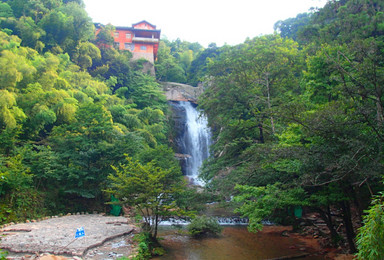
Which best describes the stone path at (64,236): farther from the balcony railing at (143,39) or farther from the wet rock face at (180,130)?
the balcony railing at (143,39)

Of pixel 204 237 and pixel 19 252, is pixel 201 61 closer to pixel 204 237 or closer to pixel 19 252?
pixel 204 237

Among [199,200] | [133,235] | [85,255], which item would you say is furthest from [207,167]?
[85,255]

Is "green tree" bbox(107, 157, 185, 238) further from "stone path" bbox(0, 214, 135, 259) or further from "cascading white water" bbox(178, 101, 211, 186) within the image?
"cascading white water" bbox(178, 101, 211, 186)

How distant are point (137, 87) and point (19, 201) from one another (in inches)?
743

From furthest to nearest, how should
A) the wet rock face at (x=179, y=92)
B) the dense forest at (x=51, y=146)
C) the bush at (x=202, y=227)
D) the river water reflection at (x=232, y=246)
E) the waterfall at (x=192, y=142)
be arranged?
1. the wet rock face at (x=179, y=92)
2. the waterfall at (x=192, y=142)
3. the bush at (x=202, y=227)
4. the dense forest at (x=51, y=146)
5. the river water reflection at (x=232, y=246)

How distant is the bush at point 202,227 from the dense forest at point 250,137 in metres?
1.62

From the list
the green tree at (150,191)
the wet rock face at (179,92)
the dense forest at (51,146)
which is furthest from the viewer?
the wet rock face at (179,92)

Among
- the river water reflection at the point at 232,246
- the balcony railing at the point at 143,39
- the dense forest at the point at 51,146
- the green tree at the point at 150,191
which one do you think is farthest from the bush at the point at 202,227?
the balcony railing at the point at 143,39

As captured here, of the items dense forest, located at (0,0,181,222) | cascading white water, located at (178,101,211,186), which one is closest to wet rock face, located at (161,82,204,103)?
cascading white water, located at (178,101,211,186)

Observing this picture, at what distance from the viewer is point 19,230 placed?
887 cm

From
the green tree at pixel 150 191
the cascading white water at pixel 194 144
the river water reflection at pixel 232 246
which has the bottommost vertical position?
the river water reflection at pixel 232 246

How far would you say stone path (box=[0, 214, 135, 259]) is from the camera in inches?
282

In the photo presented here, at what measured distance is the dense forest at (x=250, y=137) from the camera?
Answer: 6746mm

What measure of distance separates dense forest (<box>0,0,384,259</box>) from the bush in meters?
1.62
